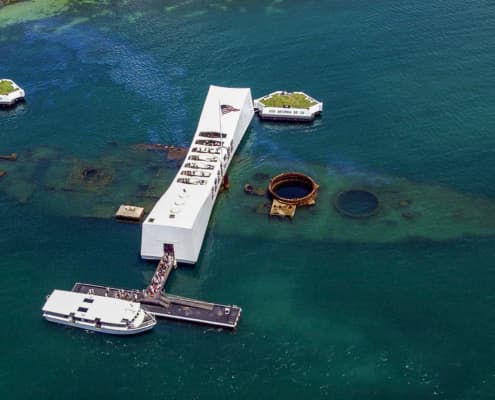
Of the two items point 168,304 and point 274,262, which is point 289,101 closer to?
point 274,262

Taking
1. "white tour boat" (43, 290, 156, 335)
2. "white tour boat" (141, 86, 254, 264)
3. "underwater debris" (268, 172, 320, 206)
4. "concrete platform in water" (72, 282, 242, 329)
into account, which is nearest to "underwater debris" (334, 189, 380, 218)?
"underwater debris" (268, 172, 320, 206)

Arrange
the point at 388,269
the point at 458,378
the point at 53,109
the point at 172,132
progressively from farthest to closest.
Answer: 1. the point at 53,109
2. the point at 172,132
3. the point at 388,269
4. the point at 458,378

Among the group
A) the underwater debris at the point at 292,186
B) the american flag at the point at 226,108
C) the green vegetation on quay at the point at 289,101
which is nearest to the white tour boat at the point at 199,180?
the american flag at the point at 226,108

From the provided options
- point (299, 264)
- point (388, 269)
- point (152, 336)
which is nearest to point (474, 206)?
point (388, 269)

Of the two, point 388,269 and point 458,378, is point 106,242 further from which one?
point 458,378

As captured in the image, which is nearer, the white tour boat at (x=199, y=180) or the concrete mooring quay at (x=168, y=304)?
the concrete mooring quay at (x=168, y=304)

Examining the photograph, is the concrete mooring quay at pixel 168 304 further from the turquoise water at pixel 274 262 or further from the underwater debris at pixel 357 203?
the underwater debris at pixel 357 203

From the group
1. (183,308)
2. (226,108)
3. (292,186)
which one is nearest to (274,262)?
(183,308)

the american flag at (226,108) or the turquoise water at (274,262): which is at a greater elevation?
the american flag at (226,108)
